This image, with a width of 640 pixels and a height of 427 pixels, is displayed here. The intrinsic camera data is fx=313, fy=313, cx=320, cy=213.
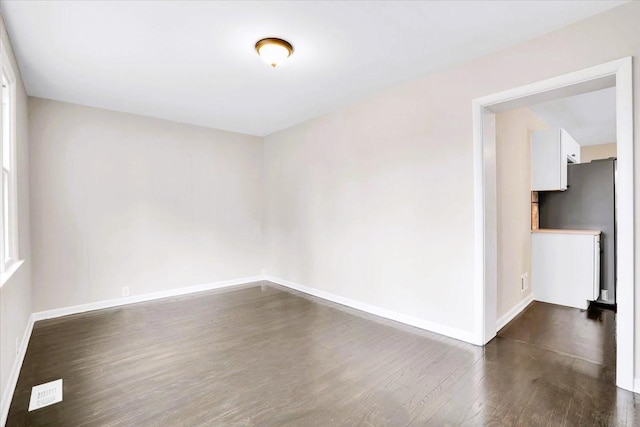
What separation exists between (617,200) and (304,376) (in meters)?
2.79

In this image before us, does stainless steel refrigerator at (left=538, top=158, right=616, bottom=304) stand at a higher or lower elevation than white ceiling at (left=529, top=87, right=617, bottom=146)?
lower

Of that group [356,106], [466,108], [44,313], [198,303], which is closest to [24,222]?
[44,313]

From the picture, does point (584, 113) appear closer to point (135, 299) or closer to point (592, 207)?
point (592, 207)

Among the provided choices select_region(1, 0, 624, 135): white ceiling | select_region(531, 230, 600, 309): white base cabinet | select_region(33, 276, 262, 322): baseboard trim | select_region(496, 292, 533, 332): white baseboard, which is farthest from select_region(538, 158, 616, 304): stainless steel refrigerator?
select_region(33, 276, 262, 322): baseboard trim

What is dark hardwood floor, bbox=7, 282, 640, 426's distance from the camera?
192cm

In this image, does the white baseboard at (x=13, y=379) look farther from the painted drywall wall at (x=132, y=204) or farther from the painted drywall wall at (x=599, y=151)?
the painted drywall wall at (x=599, y=151)

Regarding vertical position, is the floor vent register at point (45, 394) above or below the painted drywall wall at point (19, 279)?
below

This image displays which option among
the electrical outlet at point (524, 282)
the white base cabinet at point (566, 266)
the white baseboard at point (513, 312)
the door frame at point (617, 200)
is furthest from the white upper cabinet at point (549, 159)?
the door frame at point (617, 200)

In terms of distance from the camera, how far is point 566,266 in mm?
3955

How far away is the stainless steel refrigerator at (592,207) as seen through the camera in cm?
409

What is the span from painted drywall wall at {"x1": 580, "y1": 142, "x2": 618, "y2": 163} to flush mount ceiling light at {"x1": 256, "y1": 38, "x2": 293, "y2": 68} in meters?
7.58

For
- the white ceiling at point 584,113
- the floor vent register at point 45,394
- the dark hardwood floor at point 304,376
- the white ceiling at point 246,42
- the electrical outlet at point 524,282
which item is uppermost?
the white ceiling at point 246,42

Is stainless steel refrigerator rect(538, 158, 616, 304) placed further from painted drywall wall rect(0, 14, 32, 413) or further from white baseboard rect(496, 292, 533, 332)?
painted drywall wall rect(0, 14, 32, 413)

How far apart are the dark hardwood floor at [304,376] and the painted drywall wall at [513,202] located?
0.45 m
